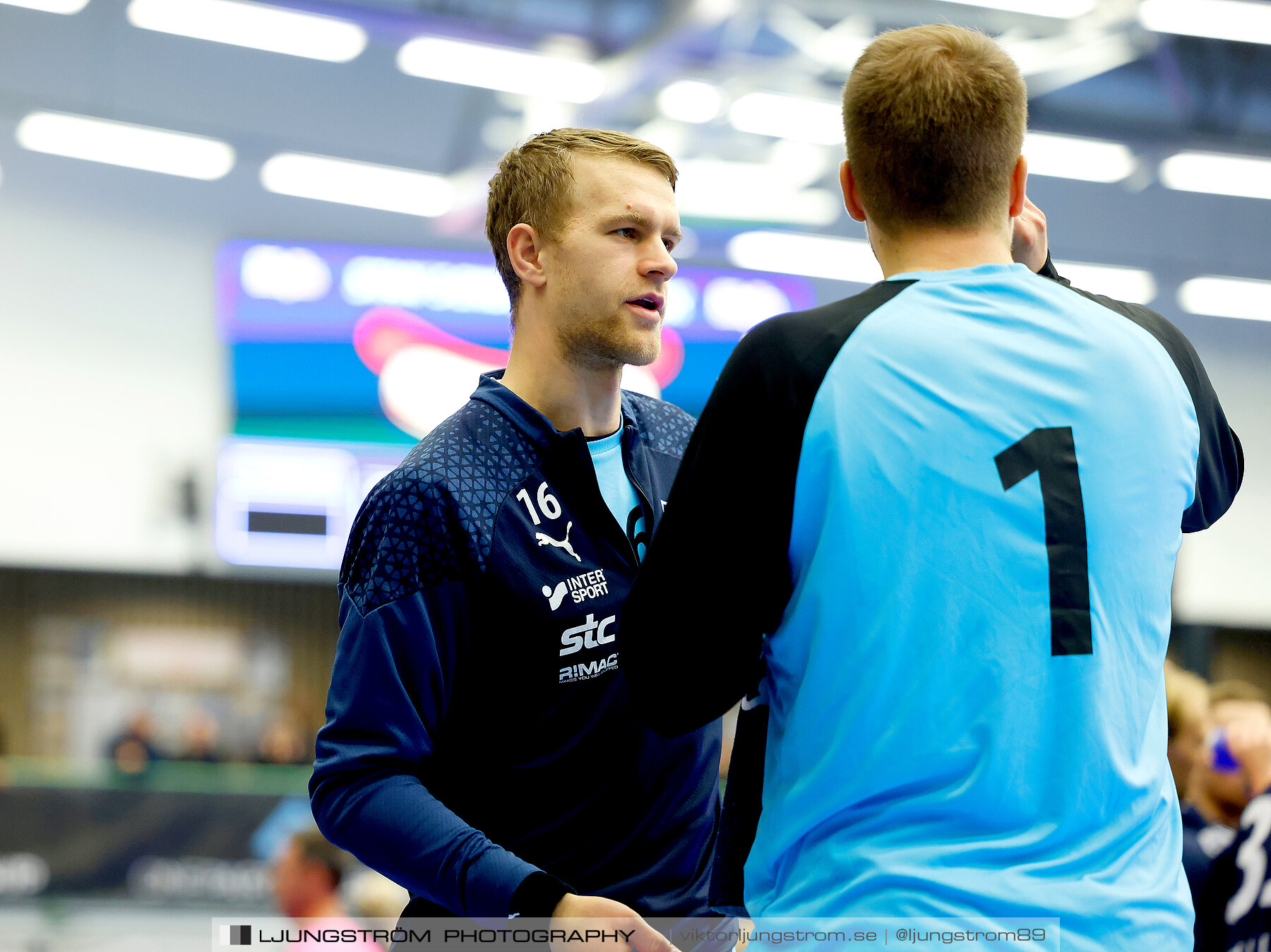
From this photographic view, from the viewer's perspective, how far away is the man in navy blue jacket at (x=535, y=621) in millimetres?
1753

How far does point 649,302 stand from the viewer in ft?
6.88

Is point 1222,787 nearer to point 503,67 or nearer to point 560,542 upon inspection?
point 560,542

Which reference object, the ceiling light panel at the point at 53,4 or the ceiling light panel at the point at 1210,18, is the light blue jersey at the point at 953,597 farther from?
the ceiling light panel at the point at 53,4

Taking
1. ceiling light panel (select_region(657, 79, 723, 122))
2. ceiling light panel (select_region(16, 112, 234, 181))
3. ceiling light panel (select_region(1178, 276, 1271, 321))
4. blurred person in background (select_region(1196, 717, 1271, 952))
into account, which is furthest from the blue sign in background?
blurred person in background (select_region(1196, 717, 1271, 952))

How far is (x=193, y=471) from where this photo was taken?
12.6m

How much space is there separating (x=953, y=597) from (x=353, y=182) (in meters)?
12.0

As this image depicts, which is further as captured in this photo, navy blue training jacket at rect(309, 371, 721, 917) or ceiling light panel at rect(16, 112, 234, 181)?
ceiling light panel at rect(16, 112, 234, 181)

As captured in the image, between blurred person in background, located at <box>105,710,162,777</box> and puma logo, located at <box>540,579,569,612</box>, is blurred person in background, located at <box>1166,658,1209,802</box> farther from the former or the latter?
blurred person in background, located at <box>105,710,162,777</box>

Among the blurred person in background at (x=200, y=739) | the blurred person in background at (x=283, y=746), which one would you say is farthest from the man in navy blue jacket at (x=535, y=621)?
the blurred person in background at (x=200, y=739)

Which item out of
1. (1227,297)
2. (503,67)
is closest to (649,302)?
(503,67)

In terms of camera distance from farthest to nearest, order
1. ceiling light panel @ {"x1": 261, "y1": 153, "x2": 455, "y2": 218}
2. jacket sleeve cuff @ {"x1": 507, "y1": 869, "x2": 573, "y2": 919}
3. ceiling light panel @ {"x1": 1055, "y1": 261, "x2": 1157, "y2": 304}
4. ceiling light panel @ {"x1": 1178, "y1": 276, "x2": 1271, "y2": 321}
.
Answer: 1. ceiling light panel @ {"x1": 1178, "y1": 276, "x2": 1271, "y2": 321}
2. ceiling light panel @ {"x1": 1055, "y1": 261, "x2": 1157, "y2": 304}
3. ceiling light panel @ {"x1": 261, "y1": 153, "x2": 455, "y2": 218}
4. jacket sleeve cuff @ {"x1": 507, "y1": 869, "x2": 573, "y2": 919}

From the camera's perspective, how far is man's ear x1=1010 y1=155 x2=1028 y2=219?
1.45 meters

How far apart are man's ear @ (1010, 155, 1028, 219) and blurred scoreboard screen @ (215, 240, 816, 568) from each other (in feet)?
32.8

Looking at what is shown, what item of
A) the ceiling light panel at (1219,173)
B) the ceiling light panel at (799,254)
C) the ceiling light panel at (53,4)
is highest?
the ceiling light panel at (53,4)
